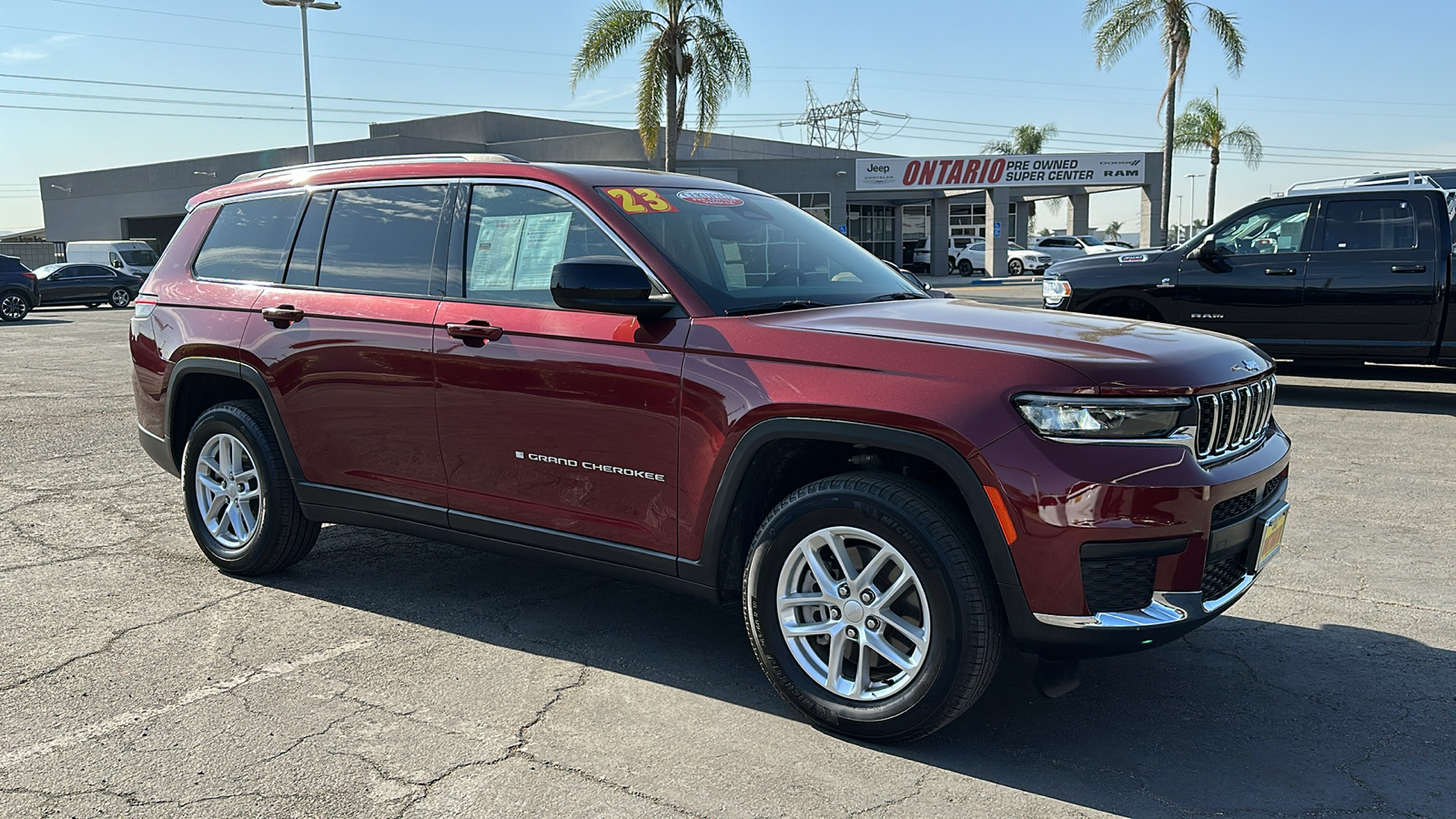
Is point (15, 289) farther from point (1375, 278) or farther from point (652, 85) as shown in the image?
point (1375, 278)

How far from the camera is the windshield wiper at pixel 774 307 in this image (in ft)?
12.4

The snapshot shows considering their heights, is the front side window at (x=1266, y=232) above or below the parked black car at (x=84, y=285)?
above

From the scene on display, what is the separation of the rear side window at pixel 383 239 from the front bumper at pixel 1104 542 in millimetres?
2495

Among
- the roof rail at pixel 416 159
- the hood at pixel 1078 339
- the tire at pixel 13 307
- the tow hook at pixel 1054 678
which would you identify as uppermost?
the roof rail at pixel 416 159

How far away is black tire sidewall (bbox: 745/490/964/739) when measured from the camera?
3.21 meters

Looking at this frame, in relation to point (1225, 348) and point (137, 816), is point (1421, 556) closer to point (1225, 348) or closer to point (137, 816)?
point (1225, 348)

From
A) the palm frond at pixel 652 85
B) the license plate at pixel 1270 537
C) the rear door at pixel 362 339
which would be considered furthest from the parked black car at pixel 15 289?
the license plate at pixel 1270 537

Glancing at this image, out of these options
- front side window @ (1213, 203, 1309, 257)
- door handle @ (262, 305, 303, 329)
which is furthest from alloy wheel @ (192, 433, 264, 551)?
front side window @ (1213, 203, 1309, 257)

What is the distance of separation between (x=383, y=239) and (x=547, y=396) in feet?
3.96

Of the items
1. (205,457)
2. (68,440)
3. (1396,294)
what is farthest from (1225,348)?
(68,440)

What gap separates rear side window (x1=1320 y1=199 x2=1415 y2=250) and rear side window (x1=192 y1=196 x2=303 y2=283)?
881cm

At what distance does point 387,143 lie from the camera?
42.5 meters

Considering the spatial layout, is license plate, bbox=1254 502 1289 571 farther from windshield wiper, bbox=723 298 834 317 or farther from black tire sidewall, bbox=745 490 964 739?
windshield wiper, bbox=723 298 834 317

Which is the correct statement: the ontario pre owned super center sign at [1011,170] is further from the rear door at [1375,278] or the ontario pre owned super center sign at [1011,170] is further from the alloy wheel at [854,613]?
the alloy wheel at [854,613]
